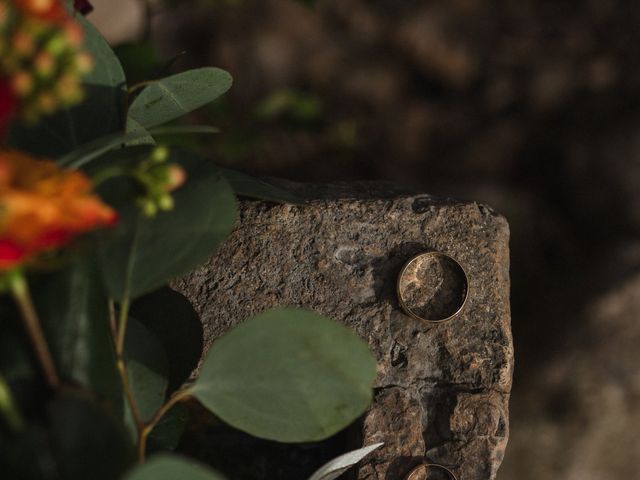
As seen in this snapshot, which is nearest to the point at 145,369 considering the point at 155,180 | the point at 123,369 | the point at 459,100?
the point at 123,369

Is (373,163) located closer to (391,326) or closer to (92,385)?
(391,326)

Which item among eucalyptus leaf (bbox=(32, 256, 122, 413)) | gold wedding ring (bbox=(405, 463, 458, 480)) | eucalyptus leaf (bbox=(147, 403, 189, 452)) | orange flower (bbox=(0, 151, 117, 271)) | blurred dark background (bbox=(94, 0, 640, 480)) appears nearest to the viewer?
orange flower (bbox=(0, 151, 117, 271))

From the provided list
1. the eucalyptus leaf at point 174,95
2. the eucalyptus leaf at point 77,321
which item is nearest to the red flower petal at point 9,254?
the eucalyptus leaf at point 77,321

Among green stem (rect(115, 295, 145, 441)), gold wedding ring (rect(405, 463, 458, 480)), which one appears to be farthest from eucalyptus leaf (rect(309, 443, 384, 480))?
green stem (rect(115, 295, 145, 441))

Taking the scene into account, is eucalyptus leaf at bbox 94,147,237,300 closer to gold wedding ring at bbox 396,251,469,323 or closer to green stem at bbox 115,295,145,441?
green stem at bbox 115,295,145,441

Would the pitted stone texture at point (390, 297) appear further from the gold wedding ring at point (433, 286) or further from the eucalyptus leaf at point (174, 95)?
the eucalyptus leaf at point (174, 95)

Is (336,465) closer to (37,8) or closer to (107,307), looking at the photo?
(107,307)
